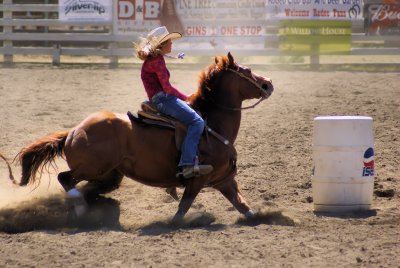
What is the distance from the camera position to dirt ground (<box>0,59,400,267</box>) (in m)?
5.55

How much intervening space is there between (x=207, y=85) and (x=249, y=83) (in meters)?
0.40

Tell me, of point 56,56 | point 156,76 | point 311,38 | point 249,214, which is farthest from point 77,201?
point 311,38

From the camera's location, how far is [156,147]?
707 centimetres

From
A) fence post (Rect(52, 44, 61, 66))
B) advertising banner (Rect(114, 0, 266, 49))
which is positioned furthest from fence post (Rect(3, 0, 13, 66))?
advertising banner (Rect(114, 0, 266, 49))

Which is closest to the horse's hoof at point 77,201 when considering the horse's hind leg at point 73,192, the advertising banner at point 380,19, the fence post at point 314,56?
the horse's hind leg at point 73,192

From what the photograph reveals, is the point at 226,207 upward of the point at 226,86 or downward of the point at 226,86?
downward

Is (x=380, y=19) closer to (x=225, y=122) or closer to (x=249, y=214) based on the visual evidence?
(x=225, y=122)

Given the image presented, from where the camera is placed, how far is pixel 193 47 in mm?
17734

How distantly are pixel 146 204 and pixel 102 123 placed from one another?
131 centimetres

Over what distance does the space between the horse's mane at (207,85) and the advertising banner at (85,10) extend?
11.3 m

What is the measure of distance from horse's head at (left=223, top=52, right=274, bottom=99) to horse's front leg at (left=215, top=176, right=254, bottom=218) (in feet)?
2.86

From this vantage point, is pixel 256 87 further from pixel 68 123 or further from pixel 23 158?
pixel 68 123

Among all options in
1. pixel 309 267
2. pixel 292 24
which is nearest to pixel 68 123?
pixel 309 267

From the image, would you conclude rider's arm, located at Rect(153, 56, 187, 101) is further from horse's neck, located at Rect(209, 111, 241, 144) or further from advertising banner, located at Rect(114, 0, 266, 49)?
advertising banner, located at Rect(114, 0, 266, 49)
